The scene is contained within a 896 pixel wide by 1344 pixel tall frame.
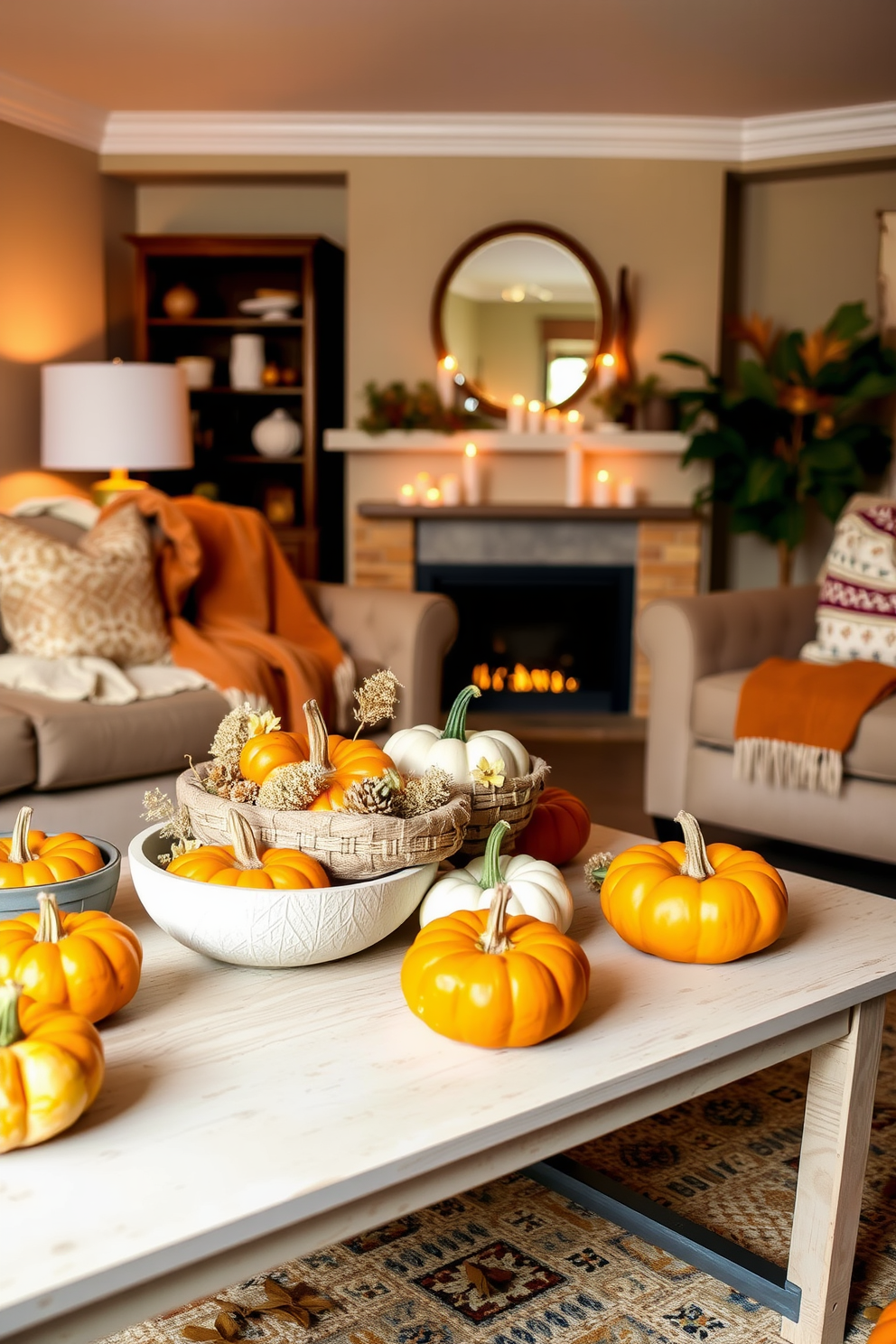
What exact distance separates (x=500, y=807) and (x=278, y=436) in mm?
4281

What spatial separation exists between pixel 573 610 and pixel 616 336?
1250 millimetres

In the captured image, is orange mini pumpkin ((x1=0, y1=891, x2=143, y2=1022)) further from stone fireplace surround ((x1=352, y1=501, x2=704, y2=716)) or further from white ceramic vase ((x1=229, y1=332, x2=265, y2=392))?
white ceramic vase ((x1=229, y1=332, x2=265, y2=392))

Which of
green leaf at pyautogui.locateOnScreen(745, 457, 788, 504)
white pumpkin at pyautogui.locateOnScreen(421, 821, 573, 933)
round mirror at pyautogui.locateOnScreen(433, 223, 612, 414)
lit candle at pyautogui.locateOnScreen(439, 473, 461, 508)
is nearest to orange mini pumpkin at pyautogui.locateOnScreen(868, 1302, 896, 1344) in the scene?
white pumpkin at pyautogui.locateOnScreen(421, 821, 573, 933)

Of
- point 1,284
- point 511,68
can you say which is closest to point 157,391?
point 1,284

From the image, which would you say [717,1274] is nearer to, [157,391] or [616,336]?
[157,391]

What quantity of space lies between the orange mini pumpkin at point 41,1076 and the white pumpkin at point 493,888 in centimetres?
41

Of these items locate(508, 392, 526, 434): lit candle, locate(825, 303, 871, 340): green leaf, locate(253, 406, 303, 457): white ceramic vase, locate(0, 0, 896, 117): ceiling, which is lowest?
locate(253, 406, 303, 457): white ceramic vase

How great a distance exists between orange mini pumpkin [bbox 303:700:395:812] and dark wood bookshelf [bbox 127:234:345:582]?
4.08 metres

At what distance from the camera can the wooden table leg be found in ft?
4.36

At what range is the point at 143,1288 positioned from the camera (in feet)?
2.70

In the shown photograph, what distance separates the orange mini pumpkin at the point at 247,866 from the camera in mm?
1207

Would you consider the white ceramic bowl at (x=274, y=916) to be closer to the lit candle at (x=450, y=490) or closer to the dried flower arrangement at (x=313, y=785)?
the dried flower arrangement at (x=313, y=785)

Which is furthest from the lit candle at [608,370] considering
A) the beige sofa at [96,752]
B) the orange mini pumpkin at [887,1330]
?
the orange mini pumpkin at [887,1330]

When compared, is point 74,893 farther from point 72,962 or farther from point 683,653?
point 683,653
